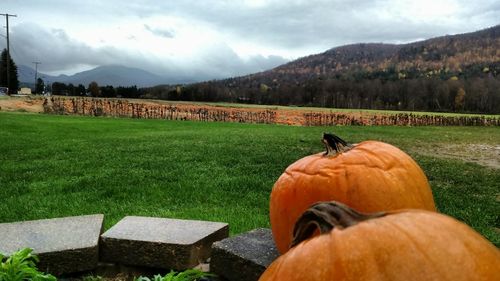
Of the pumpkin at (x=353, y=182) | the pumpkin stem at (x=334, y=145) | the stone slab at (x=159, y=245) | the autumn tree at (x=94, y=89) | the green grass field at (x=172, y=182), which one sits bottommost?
the green grass field at (x=172, y=182)

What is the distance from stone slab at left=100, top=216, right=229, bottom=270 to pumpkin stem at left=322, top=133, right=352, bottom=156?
165 cm

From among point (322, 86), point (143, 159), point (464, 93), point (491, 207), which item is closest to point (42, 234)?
point (491, 207)

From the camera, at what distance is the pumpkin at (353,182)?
276 centimetres

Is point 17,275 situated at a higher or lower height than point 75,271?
higher

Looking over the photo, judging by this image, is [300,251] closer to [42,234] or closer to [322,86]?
[42,234]

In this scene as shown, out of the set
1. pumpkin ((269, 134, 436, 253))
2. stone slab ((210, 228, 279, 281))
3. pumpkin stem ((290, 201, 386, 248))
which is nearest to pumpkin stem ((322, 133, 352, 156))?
pumpkin ((269, 134, 436, 253))

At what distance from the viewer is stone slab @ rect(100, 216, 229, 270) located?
13.6ft

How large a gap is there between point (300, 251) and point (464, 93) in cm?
11047

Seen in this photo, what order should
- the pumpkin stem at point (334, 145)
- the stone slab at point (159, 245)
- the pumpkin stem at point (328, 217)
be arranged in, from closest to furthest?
the pumpkin stem at point (328, 217), the pumpkin stem at point (334, 145), the stone slab at point (159, 245)

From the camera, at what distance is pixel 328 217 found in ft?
5.06

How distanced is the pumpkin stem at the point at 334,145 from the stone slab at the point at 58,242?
87.6 inches

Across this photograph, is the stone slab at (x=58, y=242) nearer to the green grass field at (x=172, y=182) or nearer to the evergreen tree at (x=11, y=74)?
the green grass field at (x=172, y=182)

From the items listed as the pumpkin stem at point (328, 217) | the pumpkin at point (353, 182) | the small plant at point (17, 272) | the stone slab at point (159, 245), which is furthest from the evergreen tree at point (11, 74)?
the pumpkin stem at point (328, 217)

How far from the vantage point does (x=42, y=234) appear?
4453 millimetres
